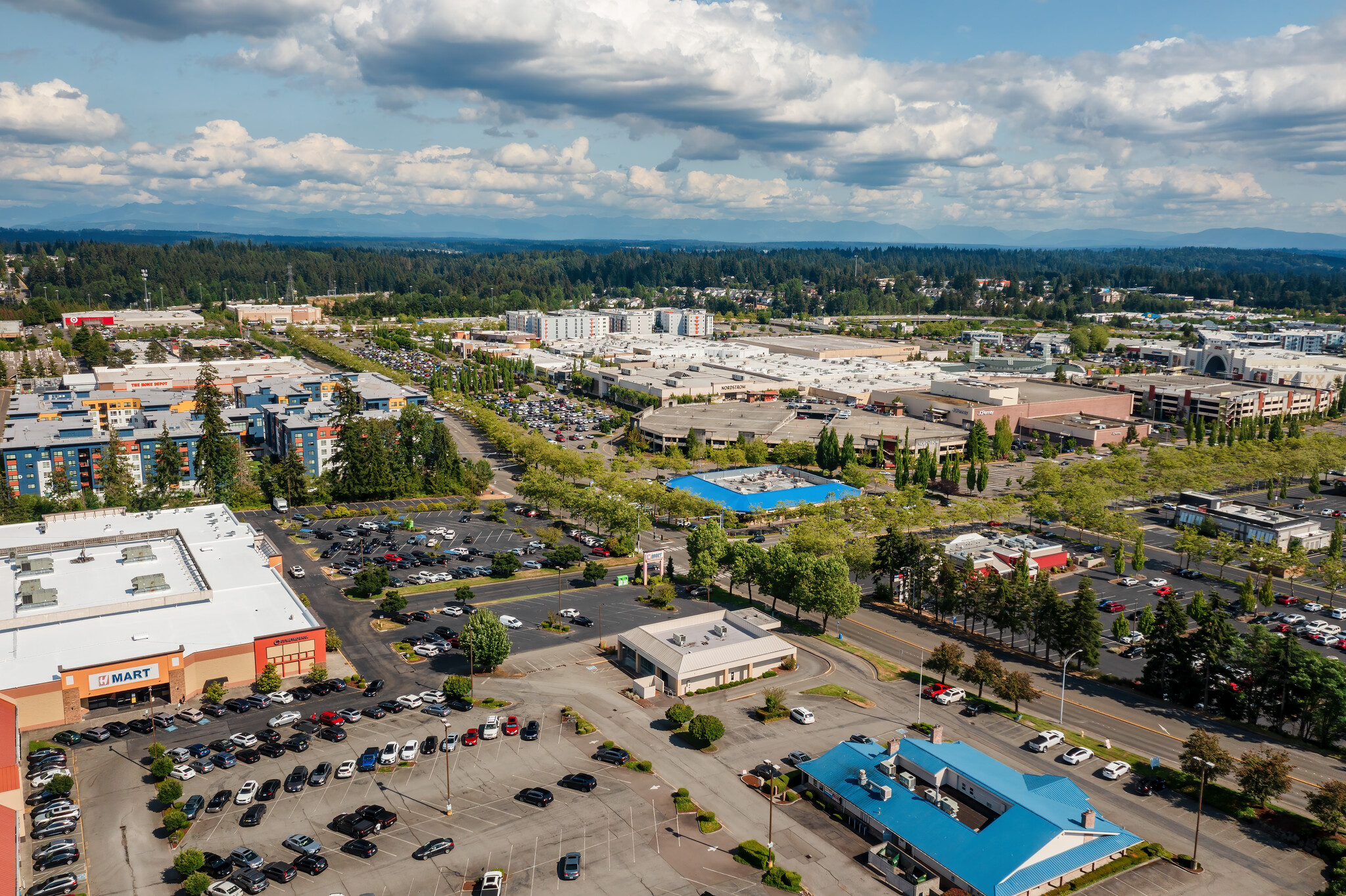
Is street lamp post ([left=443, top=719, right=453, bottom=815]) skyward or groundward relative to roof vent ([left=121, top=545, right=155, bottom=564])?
groundward

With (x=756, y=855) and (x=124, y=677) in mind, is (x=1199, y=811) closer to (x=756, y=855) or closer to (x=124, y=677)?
(x=756, y=855)

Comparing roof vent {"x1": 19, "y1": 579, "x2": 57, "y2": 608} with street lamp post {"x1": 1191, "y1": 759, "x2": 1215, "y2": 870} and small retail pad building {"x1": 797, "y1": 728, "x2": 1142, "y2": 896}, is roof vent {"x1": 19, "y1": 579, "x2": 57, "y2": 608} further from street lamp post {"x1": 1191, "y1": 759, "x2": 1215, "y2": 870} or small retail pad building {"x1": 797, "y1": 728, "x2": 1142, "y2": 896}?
street lamp post {"x1": 1191, "y1": 759, "x2": 1215, "y2": 870}


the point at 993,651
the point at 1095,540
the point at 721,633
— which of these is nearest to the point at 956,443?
the point at 1095,540

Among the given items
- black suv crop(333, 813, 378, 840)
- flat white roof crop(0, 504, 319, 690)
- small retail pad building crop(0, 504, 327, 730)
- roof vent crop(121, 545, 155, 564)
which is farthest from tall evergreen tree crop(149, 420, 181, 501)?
black suv crop(333, 813, 378, 840)

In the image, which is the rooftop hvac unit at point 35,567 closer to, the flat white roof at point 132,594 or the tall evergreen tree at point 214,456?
the flat white roof at point 132,594

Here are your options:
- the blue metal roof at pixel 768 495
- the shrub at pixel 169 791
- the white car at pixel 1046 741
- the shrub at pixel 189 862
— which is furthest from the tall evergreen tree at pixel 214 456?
the white car at pixel 1046 741

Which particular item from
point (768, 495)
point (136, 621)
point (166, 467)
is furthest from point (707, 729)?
point (166, 467)
